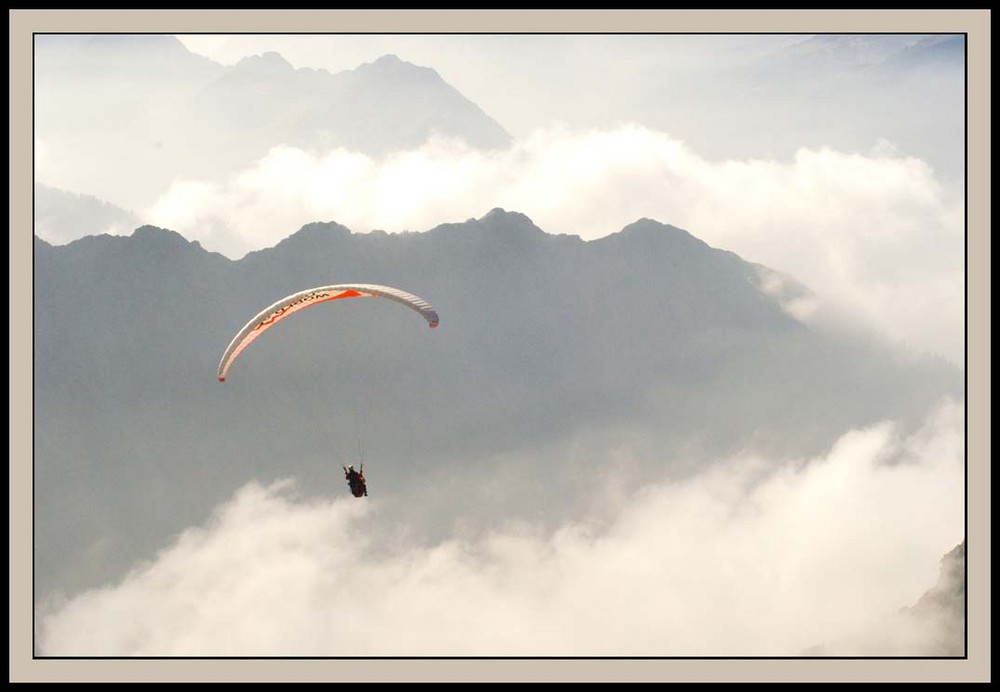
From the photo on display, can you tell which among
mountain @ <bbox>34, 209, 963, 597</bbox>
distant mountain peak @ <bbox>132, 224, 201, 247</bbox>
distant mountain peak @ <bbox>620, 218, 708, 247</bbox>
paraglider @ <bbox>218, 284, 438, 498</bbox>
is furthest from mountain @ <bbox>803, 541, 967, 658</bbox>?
distant mountain peak @ <bbox>132, 224, 201, 247</bbox>

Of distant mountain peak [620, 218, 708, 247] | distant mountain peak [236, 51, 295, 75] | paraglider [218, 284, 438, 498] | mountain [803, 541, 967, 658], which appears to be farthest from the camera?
distant mountain peak [620, 218, 708, 247]

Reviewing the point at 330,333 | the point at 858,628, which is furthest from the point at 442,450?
the point at 858,628

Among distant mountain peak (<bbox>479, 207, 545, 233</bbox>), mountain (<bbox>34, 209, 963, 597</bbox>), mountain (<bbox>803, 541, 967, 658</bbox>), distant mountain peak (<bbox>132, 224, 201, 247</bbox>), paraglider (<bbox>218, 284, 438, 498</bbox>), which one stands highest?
distant mountain peak (<bbox>479, 207, 545, 233</bbox>)

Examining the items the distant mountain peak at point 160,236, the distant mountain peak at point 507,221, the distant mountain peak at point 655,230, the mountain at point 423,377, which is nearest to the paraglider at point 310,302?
the mountain at point 423,377

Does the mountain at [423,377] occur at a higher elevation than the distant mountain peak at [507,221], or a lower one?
lower

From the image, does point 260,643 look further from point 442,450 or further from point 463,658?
point 463,658

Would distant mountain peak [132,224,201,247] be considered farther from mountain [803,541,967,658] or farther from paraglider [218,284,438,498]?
mountain [803,541,967,658]

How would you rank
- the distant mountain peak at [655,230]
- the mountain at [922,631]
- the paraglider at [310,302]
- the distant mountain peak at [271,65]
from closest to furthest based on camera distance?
1. the paraglider at [310,302]
2. the mountain at [922,631]
3. the distant mountain peak at [271,65]
4. the distant mountain peak at [655,230]

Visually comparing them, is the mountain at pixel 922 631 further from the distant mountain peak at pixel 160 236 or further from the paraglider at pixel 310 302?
the distant mountain peak at pixel 160 236
